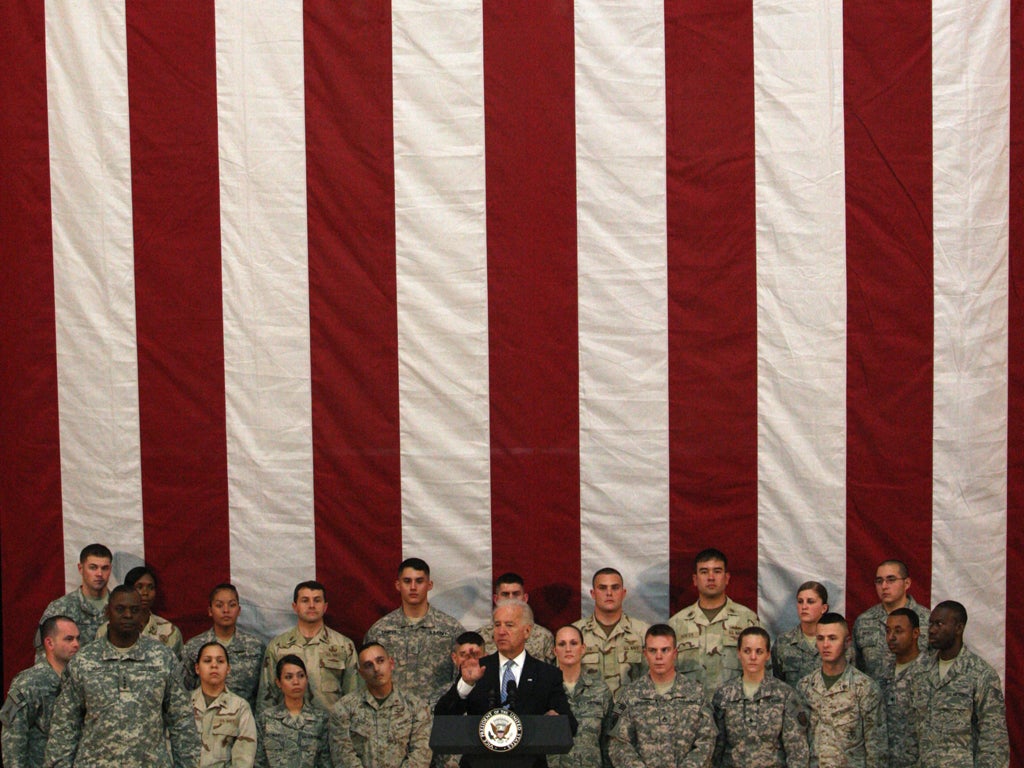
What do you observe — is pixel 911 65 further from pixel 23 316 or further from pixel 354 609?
pixel 23 316

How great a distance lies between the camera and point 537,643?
8.25m

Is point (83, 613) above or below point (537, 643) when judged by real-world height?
above

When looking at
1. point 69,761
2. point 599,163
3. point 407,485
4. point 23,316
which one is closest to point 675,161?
point 599,163

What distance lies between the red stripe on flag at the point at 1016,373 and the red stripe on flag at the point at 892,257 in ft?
1.57

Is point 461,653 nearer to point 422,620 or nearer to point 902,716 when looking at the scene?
point 422,620

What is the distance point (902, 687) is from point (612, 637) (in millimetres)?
1565

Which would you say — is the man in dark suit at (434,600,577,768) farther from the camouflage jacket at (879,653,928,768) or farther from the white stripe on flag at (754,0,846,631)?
the white stripe on flag at (754,0,846,631)

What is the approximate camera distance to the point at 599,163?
8742 mm

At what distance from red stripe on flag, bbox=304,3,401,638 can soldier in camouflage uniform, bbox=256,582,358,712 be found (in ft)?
1.49

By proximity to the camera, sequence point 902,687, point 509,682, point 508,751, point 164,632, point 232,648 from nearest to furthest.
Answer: point 508,751 < point 509,682 < point 902,687 < point 232,648 < point 164,632

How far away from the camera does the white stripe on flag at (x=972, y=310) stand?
8.64 meters

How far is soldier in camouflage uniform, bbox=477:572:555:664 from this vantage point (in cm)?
819

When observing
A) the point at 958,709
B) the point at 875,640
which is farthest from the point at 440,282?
the point at 958,709

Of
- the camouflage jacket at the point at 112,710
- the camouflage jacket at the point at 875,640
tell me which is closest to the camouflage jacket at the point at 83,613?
the camouflage jacket at the point at 112,710
